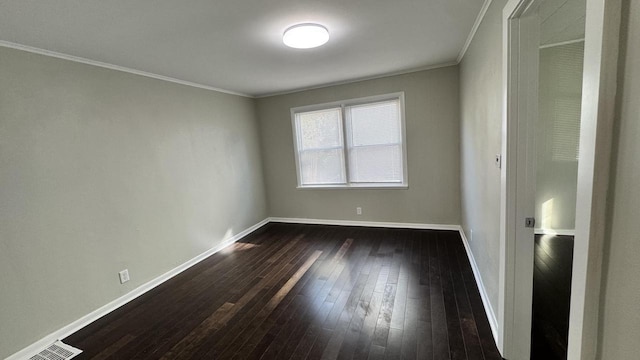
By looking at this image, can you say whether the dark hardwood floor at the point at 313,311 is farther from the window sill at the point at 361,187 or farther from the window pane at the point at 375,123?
the window pane at the point at 375,123

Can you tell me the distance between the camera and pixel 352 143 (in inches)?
175

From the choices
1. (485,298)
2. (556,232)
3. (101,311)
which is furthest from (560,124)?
(101,311)

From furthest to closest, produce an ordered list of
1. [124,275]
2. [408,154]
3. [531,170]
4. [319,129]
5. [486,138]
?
[319,129] → [408,154] → [124,275] → [486,138] → [531,170]

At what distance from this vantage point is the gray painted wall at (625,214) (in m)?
0.60

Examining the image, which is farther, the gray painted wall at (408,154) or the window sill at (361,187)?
the window sill at (361,187)

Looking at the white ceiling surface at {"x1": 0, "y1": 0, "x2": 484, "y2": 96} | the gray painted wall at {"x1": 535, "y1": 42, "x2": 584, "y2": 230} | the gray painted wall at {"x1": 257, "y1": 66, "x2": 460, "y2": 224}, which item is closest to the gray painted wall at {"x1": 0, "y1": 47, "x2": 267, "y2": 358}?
the white ceiling surface at {"x1": 0, "y1": 0, "x2": 484, "y2": 96}

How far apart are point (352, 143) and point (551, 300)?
3.07 metres

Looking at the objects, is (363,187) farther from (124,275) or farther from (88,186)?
(88,186)

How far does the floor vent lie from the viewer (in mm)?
2070

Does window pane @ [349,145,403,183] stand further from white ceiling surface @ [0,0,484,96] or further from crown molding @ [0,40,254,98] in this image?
crown molding @ [0,40,254,98]

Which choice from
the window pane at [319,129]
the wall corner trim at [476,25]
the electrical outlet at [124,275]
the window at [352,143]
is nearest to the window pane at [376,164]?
the window at [352,143]

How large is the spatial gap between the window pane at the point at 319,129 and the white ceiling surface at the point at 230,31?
4.10 ft

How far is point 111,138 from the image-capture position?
2.68 meters

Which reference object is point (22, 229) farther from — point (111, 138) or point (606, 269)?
point (606, 269)
